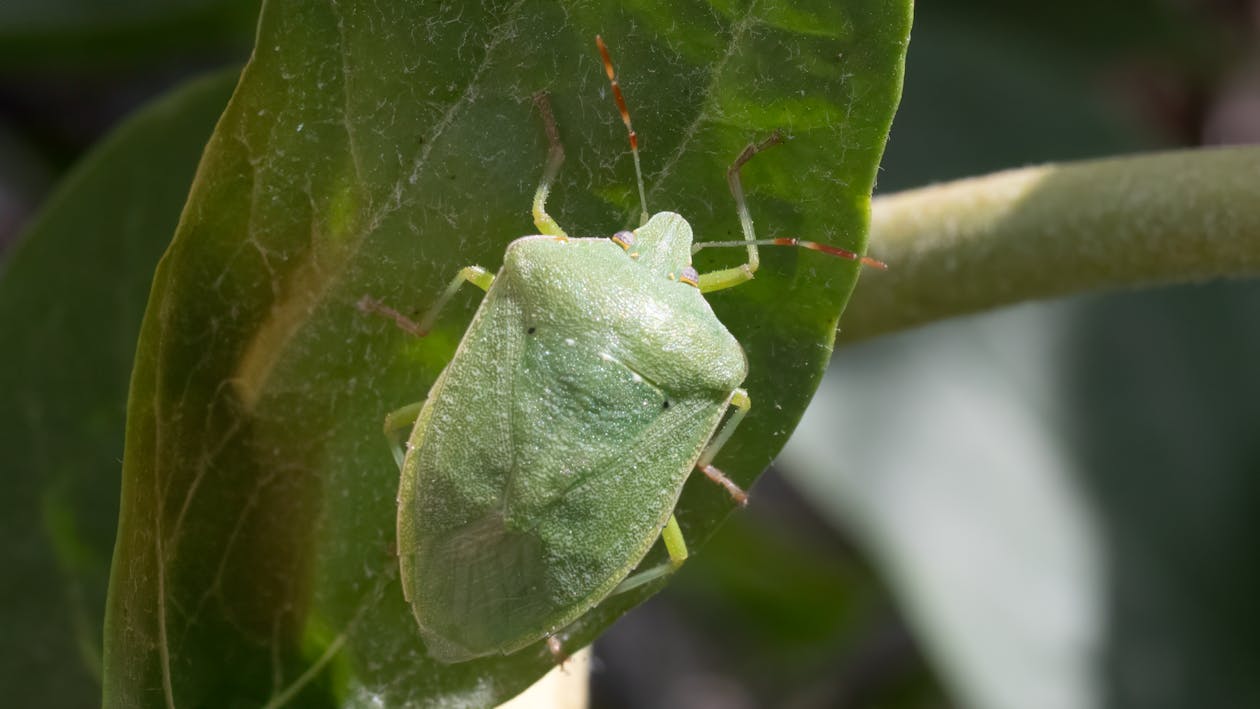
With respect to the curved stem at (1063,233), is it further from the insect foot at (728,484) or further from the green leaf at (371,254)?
the insect foot at (728,484)

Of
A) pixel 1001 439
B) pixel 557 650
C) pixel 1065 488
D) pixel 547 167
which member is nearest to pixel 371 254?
pixel 547 167

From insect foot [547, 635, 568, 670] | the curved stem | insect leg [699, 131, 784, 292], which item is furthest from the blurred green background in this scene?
the curved stem

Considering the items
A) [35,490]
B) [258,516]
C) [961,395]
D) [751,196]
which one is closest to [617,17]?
[751,196]

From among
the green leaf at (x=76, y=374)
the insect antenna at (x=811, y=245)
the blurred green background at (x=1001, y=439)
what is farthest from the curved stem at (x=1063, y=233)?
the blurred green background at (x=1001, y=439)

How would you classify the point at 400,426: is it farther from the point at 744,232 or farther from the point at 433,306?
the point at 744,232

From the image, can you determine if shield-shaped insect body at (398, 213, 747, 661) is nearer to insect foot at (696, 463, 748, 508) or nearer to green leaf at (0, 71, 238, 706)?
insect foot at (696, 463, 748, 508)
